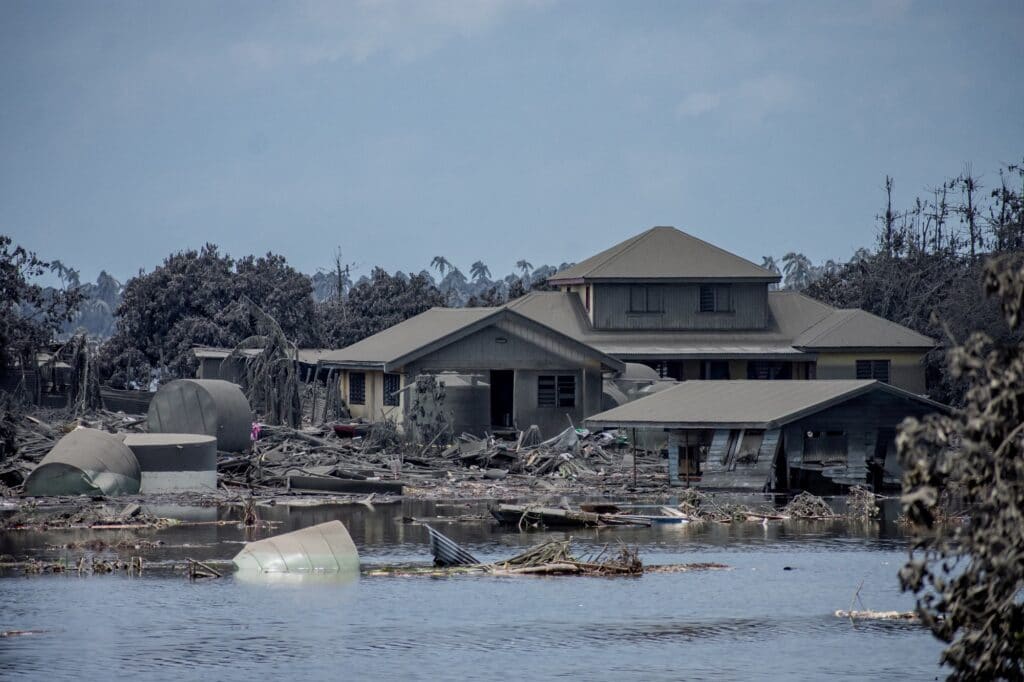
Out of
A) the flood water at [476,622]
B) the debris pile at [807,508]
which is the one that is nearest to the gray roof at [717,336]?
the debris pile at [807,508]

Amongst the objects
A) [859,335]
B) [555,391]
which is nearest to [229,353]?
[555,391]

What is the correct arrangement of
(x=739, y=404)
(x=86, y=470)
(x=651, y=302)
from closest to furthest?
1. (x=86, y=470)
2. (x=739, y=404)
3. (x=651, y=302)

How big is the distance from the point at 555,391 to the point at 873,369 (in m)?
16.3

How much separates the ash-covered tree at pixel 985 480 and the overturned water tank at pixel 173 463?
33.9 metres

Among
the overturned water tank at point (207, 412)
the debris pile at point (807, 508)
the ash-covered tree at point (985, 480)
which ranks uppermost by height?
the overturned water tank at point (207, 412)

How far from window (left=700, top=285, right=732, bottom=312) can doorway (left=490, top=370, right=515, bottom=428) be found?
984 centimetres

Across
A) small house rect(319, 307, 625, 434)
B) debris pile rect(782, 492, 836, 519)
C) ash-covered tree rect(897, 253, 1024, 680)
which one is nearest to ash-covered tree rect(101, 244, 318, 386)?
small house rect(319, 307, 625, 434)

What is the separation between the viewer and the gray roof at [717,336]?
218 ft

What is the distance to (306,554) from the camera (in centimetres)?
3259

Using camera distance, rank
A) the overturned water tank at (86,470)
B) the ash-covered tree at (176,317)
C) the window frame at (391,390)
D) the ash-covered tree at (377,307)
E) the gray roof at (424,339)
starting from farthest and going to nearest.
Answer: the ash-covered tree at (377,307)
the ash-covered tree at (176,317)
the window frame at (391,390)
the gray roof at (424,339)
the overturned water tank at (86,470)

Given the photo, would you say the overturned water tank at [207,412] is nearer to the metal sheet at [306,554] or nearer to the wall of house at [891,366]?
the metal sheet at [306,554]

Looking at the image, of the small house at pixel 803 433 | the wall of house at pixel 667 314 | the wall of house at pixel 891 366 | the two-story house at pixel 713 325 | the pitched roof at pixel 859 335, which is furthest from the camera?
the wall of house at pixel 667 314

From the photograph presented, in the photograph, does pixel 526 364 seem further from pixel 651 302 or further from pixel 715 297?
pixel 715 297

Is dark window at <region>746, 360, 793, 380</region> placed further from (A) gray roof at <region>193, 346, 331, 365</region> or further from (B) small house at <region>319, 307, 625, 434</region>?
(A) gray roof at <region>193, 346, 331, 365</region>
